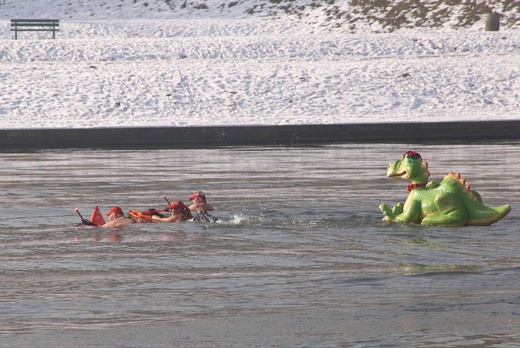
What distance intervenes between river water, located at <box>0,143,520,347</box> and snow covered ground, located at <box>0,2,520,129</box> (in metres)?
13.2

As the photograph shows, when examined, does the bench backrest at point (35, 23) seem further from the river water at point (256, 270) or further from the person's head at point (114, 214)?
the person's head at point (114, 214)

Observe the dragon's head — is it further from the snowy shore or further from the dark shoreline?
the snowy shore

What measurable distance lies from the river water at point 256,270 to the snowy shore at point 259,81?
41.8 ft

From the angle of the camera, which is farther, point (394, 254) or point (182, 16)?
point (182, 16)

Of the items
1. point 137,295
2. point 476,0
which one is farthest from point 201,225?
point 476,0

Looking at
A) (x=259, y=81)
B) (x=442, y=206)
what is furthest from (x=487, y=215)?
(x=259, y=81)

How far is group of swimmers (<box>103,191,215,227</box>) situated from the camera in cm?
1169

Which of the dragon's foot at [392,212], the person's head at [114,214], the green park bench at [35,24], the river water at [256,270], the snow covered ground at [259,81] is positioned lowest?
the river water at [256,270]

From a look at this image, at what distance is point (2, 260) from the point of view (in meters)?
9.61

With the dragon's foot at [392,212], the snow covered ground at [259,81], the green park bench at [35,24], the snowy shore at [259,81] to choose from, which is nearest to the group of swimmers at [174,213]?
the dragon's foot at [392,212]

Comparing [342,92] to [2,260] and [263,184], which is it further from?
[2,260]

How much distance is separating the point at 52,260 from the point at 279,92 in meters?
23.3

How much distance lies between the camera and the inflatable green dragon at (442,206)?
37.4 feet

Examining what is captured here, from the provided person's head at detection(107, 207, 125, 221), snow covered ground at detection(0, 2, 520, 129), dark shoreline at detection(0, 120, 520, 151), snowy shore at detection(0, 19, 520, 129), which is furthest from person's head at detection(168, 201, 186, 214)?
snow covered ground at detection(0, 2, 520, 129)
